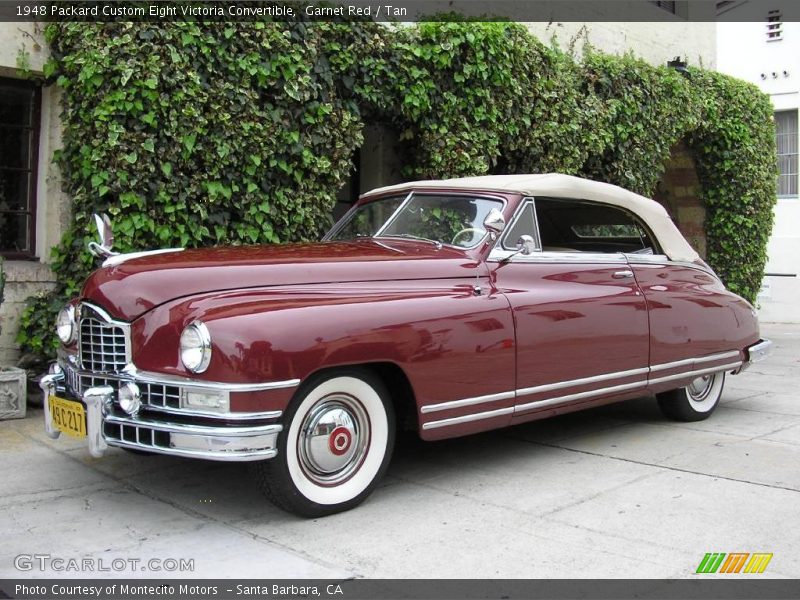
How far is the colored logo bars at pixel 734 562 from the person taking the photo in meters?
3.27

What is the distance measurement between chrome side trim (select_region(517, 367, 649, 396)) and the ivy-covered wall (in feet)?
9.95

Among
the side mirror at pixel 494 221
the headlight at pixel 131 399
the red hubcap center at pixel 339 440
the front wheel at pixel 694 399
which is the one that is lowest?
the front wheel at pixel 694 399

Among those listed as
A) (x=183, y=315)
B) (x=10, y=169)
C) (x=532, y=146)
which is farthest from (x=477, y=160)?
(x=183, y=315)

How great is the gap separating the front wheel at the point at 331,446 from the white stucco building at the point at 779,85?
1281 cm

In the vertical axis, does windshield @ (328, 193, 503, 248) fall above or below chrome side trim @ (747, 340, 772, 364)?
above

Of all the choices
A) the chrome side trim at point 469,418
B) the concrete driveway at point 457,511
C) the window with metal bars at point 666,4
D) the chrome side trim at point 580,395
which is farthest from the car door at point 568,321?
the window with metal bars at point 666,4

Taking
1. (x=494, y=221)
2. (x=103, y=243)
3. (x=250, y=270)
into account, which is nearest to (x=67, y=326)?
(x=103, y=243)

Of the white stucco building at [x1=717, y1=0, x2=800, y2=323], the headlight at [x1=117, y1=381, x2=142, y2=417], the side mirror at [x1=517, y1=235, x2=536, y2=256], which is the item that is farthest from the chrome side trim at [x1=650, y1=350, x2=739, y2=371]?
the white stucco building at [x1=717, y1=0, x2=800, y2=323]

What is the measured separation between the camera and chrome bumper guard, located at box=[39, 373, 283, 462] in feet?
11.3

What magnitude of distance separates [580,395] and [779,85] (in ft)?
42.3

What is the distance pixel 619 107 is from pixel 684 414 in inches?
202

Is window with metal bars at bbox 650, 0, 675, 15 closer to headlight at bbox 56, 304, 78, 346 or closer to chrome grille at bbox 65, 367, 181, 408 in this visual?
headlight at bbox 56, 304, 78, 346

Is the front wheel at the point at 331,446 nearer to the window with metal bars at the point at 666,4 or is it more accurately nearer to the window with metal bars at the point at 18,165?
the window with metal bars at the point at 18,165

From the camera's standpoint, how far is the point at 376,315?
392cm
